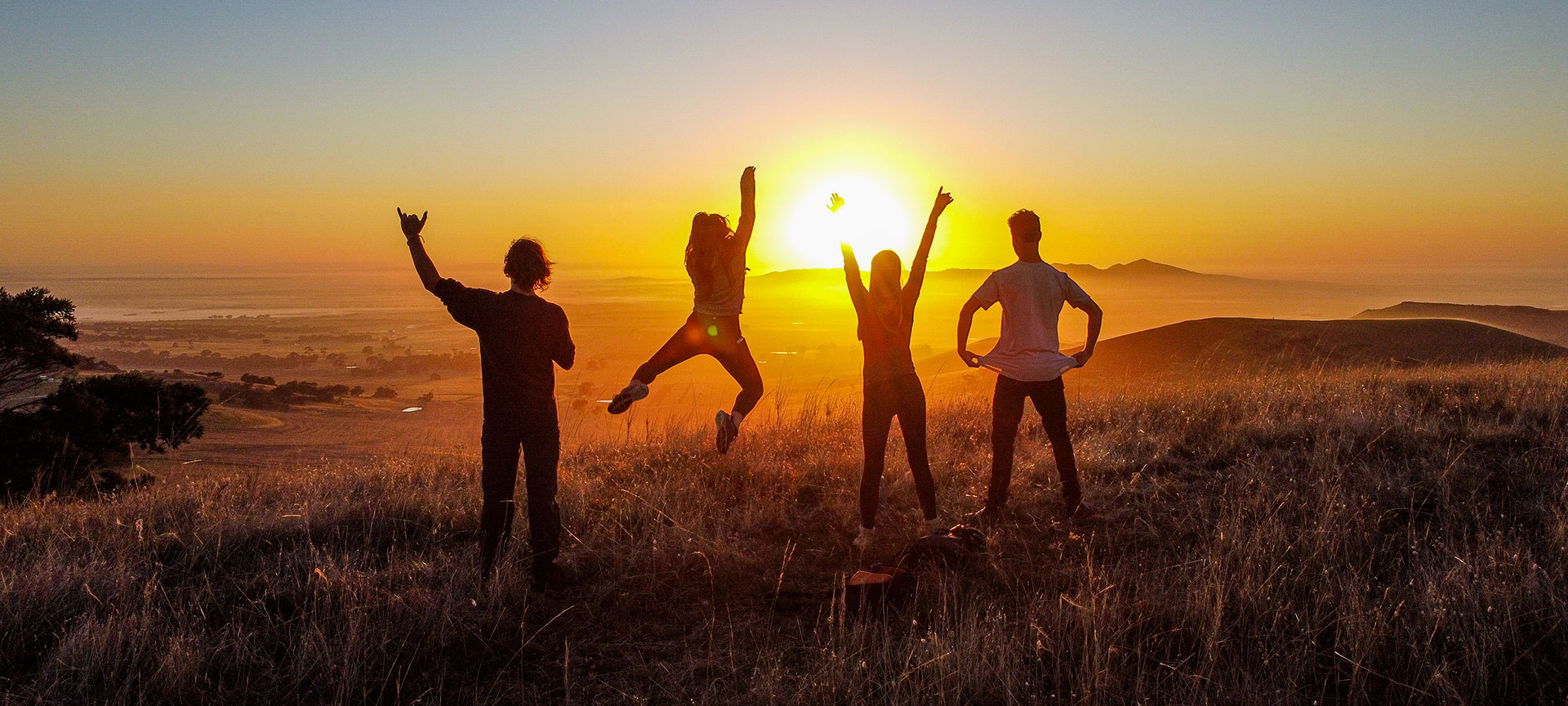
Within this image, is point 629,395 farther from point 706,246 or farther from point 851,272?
point 851,272

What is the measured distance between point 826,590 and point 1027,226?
3038 mm

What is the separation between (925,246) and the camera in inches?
217

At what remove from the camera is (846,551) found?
580 centimetres

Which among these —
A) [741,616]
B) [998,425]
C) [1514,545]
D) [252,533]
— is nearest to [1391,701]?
[1514,545]

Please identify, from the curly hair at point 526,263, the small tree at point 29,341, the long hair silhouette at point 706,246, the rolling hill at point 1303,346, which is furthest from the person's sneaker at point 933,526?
the rolling hill at point 1303,346

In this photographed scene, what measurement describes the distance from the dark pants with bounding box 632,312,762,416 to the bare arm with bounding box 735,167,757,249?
63 centimetres

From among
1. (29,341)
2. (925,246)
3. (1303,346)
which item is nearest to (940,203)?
(925,246)

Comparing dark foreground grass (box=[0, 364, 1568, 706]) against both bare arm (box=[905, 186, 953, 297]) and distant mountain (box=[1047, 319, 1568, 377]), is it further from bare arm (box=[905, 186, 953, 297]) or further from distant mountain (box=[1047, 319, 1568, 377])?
distant mountain (box=[1047, 319, 1568, 377])

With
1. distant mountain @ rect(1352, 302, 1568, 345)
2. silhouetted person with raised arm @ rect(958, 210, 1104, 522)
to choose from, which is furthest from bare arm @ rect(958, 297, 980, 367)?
distant mountain @ rect(1352, 302, 1568, 345)

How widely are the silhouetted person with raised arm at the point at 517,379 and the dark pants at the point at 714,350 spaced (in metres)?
1.34

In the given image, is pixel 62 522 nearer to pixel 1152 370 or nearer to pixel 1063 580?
pixel 1063 580

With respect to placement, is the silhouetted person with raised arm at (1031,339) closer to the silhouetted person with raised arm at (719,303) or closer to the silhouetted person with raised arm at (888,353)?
the silhouetted person with raised arm at (888,353)

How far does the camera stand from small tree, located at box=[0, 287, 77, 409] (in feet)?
40.9

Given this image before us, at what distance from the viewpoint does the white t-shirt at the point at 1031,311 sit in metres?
5.73
